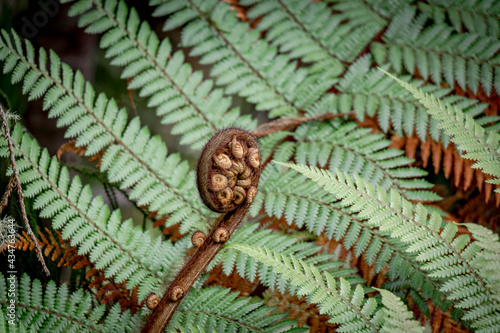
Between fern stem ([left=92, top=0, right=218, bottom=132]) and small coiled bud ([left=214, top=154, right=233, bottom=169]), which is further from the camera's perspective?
fern stem ([left=92, top=0, right=218, bottom=132])

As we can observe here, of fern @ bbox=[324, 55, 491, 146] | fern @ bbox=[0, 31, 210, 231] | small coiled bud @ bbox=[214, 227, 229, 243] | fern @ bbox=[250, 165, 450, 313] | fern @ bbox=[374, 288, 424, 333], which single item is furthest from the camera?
fern @ bbox=[324, 55, 491, 146]

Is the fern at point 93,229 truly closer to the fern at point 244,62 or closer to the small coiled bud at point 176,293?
the small coiled bud at point 176,293

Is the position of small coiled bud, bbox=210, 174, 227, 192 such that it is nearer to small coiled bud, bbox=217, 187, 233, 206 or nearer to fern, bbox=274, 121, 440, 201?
small coiled bud, bbox=217, 187, 233, 206

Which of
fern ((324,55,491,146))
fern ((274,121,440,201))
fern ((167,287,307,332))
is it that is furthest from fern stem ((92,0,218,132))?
fern ((167,287,307,332))

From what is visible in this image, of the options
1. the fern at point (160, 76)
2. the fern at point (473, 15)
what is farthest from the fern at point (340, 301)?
the fern at point (473, 15)

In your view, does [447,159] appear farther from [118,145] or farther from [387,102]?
[118,145]

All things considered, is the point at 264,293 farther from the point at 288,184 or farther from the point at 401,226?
the point at 401,226
